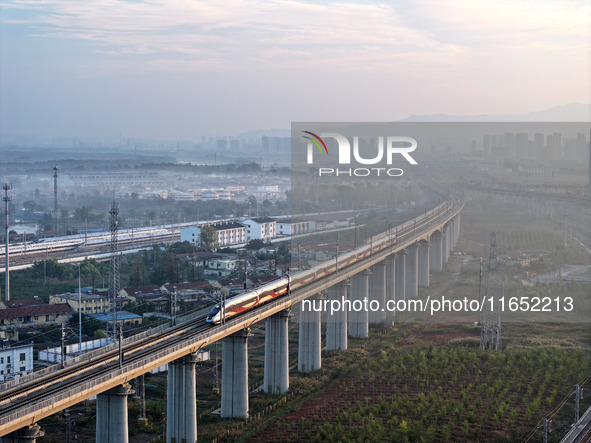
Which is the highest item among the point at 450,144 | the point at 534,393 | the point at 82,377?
the point at 450,144

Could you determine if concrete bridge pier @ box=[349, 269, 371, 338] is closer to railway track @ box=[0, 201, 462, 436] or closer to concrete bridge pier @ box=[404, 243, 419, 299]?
railway track @ box=[0, 201, 462, 436]

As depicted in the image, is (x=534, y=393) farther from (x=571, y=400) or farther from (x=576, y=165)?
(x=576, y=165)

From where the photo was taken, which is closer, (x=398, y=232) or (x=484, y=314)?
(x=484, y=314)

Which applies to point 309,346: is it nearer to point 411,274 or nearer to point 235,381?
point 235,381

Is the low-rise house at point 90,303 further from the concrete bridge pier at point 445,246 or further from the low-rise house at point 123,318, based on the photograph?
the concrete bridge pier at point 445,246

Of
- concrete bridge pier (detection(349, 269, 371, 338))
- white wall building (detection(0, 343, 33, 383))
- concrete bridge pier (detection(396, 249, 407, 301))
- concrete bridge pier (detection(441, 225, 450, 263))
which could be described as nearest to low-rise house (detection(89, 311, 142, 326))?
white wall building (detection(0, 343, 33, 383))

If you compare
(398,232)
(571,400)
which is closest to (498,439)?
(571,400)
